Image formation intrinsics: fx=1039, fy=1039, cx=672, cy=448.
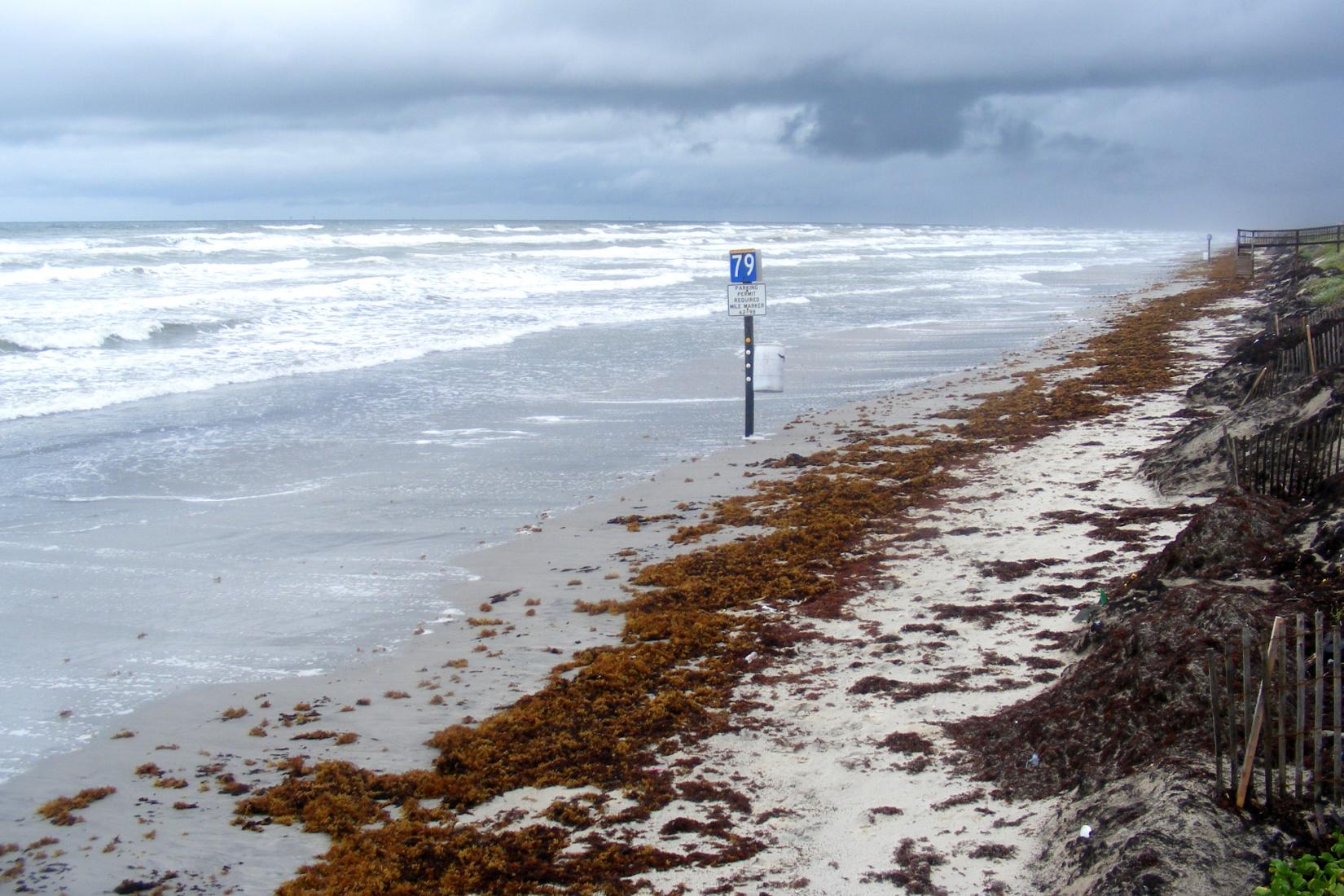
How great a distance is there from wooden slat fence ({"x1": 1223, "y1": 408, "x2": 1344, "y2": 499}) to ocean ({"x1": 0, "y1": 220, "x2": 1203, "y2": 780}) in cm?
591

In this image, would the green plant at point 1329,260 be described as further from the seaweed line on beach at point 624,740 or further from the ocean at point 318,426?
the seaweed line on beach at point 624,740

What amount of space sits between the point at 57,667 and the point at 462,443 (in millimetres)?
6796

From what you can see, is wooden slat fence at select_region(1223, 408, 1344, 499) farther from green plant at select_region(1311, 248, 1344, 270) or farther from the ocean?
green plant at select_region(1311, 248, 1344, 270)

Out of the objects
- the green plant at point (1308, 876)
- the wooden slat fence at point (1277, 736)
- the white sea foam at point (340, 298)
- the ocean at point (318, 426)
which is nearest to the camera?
the green plant at point (1308, 876)

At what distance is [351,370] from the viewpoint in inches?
774

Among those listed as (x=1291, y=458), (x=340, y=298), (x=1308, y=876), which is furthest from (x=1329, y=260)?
(x=1308, y=876)

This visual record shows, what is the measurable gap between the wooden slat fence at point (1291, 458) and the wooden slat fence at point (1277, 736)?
13.1 feet

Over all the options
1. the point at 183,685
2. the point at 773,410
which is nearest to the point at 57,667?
the point at 183,685

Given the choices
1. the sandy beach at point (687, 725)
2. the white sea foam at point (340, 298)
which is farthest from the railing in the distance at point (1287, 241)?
the sandy beach at point (687, 725)

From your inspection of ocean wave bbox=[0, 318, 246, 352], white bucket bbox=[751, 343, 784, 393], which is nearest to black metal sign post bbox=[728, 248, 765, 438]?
white bucket bbox=[751, 343, 784, 393]

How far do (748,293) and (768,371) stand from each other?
1.09m

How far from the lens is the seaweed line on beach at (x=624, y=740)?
4457 mm

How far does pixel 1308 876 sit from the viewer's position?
3527mm

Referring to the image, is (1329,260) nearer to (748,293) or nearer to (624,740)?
(748,293)
